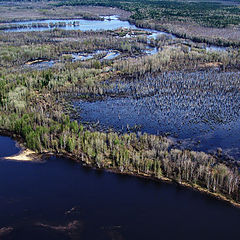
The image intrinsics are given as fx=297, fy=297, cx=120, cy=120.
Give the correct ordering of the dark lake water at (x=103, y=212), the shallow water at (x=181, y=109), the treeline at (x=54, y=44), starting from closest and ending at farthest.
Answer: the dark lake water at (x=103, y=212)
the shallow water at (x=181, y=109)
the treeline at (x=54, y=44)

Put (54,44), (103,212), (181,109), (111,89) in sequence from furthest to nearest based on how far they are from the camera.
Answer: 1. (54,44)
2. (111,89)
3. (181,109)
4. (103,212)

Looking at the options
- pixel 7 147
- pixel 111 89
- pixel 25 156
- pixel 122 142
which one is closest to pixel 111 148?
pixel 122 142

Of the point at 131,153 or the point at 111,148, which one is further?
the point at 111,148

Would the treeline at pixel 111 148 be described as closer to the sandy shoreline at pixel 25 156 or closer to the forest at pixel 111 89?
the forest at pixel 111 89

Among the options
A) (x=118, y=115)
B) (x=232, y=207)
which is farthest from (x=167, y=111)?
(x=232, y=207)

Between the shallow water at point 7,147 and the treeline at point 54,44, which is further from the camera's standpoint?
the treeline at point 54,44

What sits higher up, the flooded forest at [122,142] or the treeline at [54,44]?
the treeline at [54,44]

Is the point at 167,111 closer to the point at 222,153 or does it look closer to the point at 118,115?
the point at 118,115

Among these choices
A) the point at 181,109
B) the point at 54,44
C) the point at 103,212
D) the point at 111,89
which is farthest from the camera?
the point at 54,44

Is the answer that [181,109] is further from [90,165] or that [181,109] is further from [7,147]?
[7,147]

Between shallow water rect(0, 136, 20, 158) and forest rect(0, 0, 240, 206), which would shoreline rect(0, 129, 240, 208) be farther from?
shallow water rect(0, 136, 20, 158)

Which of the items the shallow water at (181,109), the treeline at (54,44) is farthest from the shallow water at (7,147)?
the treeline at (54,44)
